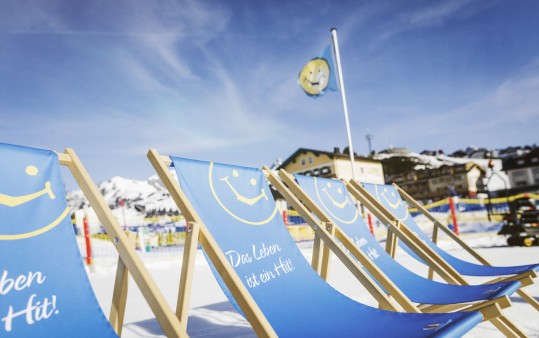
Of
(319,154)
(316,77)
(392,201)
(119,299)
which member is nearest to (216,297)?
(392,201)

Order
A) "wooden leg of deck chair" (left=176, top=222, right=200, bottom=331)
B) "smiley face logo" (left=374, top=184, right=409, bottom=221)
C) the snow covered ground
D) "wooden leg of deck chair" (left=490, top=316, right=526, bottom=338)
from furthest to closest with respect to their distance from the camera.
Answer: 1. "smiley face logo" (left=374, top=184, right=409, bottom=221)
2. the snow covered ground
3. "wooden leg of deck chair" (left=490, top=316, right=526, bottom=338)
4. "wooden leg of deck chair" (left=176, top=222, right=200, bottom=331)

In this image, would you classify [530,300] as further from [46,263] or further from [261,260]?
[46,263]

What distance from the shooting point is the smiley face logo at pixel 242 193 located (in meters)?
2.39

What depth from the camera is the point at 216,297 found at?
16.0 feet

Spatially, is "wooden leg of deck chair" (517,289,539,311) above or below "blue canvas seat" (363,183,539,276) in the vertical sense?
below

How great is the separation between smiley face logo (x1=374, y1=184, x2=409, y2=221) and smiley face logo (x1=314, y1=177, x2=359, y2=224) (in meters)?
0.73

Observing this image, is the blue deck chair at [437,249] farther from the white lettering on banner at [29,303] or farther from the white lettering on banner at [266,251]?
the white lettering on banner at [29,303]

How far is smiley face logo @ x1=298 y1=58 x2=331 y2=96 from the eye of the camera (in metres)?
10.9

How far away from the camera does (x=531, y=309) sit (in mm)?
3180

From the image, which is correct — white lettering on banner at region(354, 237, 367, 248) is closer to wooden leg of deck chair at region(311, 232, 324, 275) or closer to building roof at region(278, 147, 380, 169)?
wooden leg of deck chair at region(311, 232, 324, 275)

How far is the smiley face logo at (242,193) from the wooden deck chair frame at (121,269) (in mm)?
751

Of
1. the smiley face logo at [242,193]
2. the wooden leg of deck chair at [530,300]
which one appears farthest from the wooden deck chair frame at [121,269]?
the wooden leg of deck chair at [530,300]

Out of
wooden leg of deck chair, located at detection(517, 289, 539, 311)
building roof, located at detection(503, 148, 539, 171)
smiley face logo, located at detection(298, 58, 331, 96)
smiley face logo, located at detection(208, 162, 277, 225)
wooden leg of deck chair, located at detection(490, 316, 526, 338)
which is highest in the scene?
smiley face logo, located at detection(298, 58, 331, 96)

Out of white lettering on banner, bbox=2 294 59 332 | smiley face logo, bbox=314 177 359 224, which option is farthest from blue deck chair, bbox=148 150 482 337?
smiley face logo, bbox=314 177 359 224
